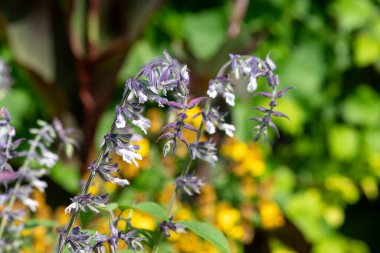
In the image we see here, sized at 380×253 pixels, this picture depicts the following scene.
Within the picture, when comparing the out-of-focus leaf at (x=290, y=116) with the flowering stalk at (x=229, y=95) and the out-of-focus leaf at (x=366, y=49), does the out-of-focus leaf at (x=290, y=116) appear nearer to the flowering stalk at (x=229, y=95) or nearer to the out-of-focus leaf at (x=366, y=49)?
the out-of-focus leaf at (x=366, y=49)

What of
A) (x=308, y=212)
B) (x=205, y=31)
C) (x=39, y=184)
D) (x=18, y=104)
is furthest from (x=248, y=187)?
(x=39, y=184)

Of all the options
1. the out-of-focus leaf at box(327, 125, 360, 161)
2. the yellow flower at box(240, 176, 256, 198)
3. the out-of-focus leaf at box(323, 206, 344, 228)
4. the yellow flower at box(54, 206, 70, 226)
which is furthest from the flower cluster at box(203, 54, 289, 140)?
the out-of-focus leaf at box(327, 125, 360, 161)

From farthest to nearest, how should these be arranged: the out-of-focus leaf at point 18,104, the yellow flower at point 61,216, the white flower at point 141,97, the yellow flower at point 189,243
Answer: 1. the out-of-focus leaf at point 18,104
2. the yellow flower at point 189,243
3. the yellow flower at point 61,216
4. the white flower at point 141,97

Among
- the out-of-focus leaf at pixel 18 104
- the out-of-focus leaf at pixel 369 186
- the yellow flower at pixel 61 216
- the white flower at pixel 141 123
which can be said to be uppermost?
the out-of-focus leaf at pixel 369 186

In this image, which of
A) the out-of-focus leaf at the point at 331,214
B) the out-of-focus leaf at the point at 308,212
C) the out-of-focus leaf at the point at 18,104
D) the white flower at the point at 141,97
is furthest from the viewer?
the out-of-focus leaf at the point at 331,214

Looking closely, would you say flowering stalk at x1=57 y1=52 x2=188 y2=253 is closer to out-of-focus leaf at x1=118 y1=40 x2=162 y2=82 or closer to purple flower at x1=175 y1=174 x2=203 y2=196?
purple flower at x1=175 y1=174 x2=203 y2=196

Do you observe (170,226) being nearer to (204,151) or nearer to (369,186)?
(204,151)

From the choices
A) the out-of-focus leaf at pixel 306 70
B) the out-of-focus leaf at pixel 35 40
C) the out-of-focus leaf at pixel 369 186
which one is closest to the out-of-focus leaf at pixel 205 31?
the out-of-focus leaf at pixel 306 70
